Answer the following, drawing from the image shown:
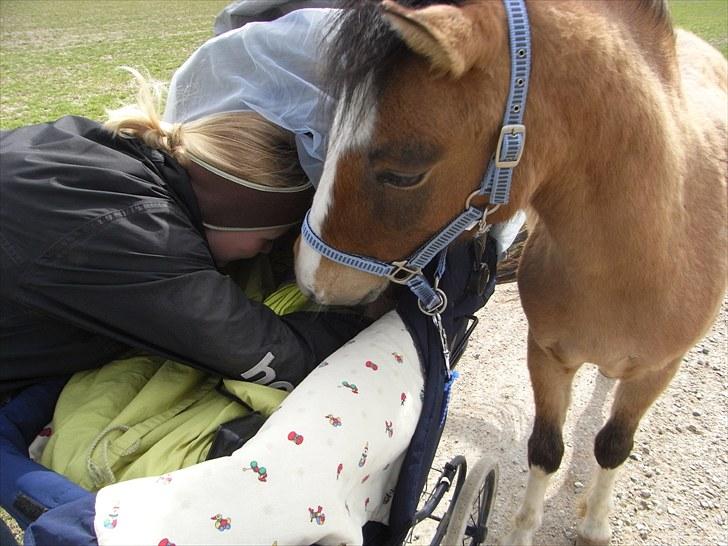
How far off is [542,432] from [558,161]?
1.35 metres

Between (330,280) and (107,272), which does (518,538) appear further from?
(107,272)

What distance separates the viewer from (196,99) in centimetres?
185

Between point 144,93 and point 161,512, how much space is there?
1.14 m

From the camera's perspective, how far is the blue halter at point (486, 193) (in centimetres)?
122

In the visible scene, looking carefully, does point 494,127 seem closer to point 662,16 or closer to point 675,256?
point 662,16

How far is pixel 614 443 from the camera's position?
7.54 feet

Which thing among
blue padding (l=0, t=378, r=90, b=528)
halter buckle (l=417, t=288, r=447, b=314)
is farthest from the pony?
blue padding (l=0, t=378, r=90, b=528)

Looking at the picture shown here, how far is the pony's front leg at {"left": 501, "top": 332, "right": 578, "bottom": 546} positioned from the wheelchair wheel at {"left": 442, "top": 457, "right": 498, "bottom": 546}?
0.69ft

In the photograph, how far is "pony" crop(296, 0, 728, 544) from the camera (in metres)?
1.23

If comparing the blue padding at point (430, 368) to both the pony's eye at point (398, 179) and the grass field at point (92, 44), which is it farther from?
the grass field at point (92, 44)

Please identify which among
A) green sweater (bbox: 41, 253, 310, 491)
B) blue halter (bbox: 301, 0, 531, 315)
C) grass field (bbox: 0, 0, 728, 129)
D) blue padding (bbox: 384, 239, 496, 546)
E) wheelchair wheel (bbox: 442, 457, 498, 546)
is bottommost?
grass field (bbox: 0, 0, 728, 129)

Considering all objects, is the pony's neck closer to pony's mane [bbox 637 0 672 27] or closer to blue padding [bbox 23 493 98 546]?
pony's mane [bbox 637 0 672 27]

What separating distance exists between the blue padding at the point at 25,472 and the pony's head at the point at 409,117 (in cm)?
77

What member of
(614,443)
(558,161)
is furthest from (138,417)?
(614,443)
